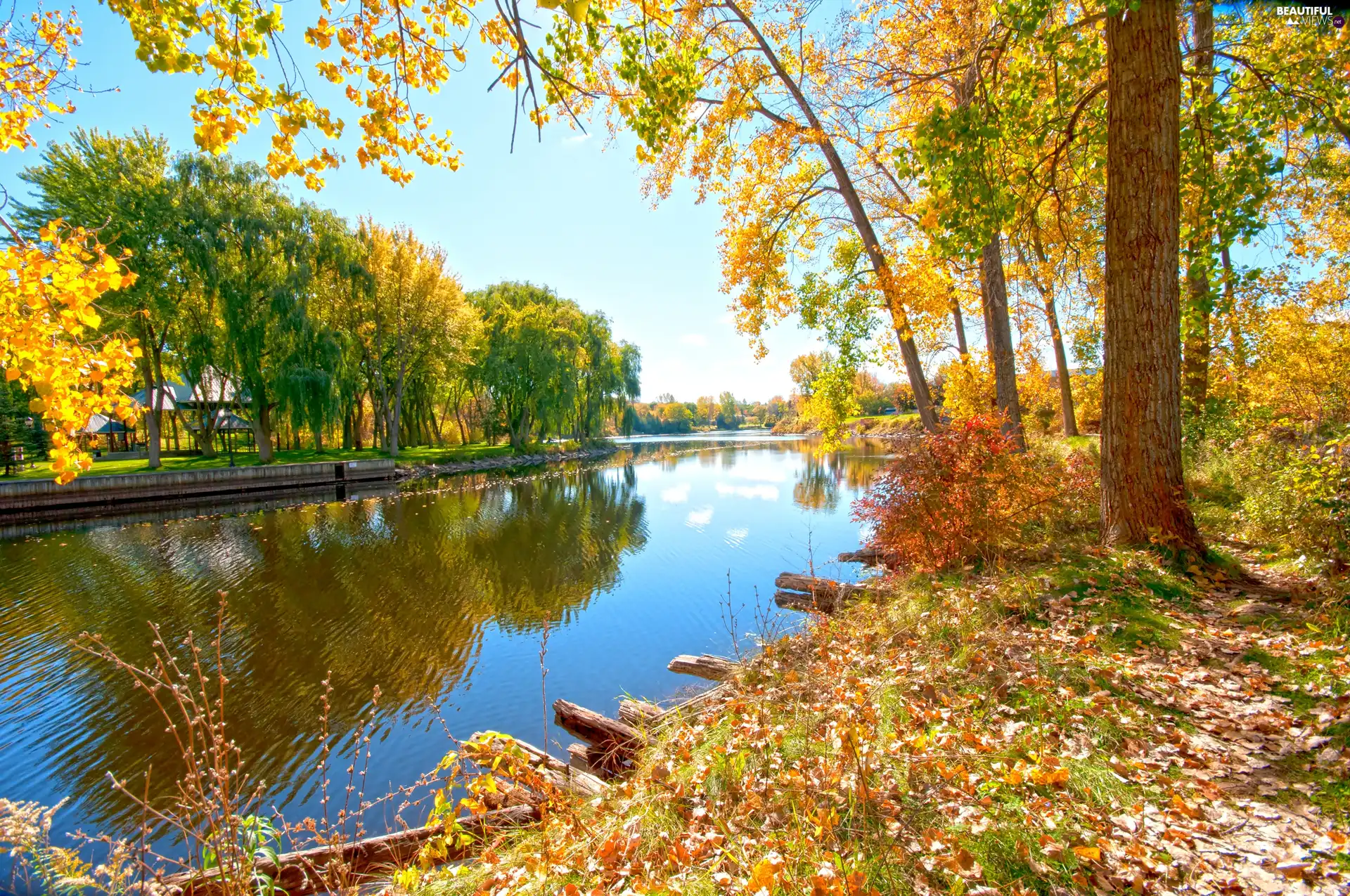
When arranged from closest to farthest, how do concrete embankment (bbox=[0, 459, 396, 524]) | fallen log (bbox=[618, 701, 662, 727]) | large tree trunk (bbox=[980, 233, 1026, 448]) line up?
fallen log (bbox=[618, 701, 662, 727]), large tree trunk (bbox=[980, 233, 1026, 448]), concrete embankment (bbox=[0, 459, 396, 524])

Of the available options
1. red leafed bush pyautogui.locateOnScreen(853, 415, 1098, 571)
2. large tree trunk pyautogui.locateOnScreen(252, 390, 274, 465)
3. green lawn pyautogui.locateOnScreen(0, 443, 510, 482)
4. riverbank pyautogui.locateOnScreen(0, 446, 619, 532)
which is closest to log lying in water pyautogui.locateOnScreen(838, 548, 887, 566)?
red leafed bush pyautogui.locateOnScreen(853, 415, 1098, 571)

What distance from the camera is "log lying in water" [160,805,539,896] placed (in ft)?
8.33

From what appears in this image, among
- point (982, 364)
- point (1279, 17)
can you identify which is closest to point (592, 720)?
point (1279, 17)

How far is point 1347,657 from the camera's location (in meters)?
2.95

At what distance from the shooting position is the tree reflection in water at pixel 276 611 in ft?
17.3

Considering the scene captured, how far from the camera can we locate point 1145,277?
4508 millimetres

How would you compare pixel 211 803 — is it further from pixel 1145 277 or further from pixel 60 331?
pixel 1145 277

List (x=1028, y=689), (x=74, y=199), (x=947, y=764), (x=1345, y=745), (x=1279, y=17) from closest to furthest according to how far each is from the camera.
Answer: (x=1345, y=745)
(x=947, y=764)
(x=1028, y=689)
(x=1279, y=17)
(x=74, y=199)

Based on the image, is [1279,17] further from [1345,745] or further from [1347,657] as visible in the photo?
[1345,745]

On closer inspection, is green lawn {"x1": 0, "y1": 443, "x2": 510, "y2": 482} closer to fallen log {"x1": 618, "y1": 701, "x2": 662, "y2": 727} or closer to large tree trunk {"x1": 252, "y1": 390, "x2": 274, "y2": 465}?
large tree trunk {"x1": 252, "y1": 390, "x2": 274, "y2": 465}

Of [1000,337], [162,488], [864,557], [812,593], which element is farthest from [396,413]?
[1000,337]

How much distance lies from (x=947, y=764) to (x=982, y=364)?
35.3 ft

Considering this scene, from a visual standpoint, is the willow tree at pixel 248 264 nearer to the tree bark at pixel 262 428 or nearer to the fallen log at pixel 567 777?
the tree bark at pixel 262 428

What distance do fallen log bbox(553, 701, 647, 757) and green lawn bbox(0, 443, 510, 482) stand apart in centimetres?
2404
